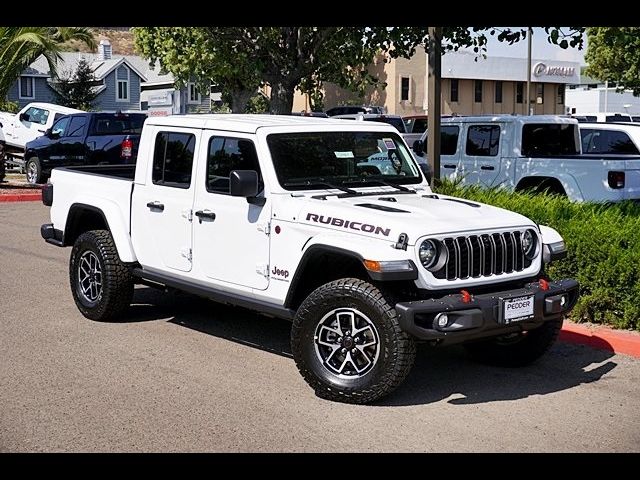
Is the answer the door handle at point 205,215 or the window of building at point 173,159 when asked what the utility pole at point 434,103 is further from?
the door handle at point 205,215

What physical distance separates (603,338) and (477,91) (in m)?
53.8

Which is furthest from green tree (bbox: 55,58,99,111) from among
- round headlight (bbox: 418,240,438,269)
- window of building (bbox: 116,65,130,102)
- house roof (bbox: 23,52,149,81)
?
round headlight (bbox: 418,240,438,269)

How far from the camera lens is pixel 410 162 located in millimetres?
7887

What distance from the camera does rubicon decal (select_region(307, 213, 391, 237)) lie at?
620 cm

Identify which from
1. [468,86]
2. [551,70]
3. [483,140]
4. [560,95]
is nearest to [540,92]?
[551,70]

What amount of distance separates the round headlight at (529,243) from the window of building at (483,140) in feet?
23.3

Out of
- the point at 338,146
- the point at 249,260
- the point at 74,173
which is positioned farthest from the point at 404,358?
the point at 74,173

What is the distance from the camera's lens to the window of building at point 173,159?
7.68m

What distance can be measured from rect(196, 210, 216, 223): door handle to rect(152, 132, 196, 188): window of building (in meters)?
0.33

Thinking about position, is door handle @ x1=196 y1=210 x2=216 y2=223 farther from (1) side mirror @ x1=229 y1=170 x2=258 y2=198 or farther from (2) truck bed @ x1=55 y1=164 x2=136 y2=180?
(2) truck bed @ x1=55 y1=164 x2=136 y2=180

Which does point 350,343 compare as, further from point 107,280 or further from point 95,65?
point 95,65

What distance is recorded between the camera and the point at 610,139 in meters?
15.4

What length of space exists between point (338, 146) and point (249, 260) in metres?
1.22
